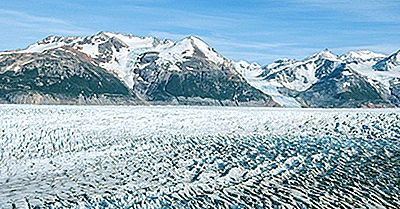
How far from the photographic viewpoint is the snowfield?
19016 millimetres

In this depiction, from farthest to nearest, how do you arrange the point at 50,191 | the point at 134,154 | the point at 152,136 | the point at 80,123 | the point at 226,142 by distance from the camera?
the point at 80,123
the point at 152,136
the point at 226,142
the point at 134,154
the point at 50,191

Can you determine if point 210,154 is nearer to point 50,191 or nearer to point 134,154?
point 134,154

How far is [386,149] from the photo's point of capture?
86.2ft

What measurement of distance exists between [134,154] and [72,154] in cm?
363

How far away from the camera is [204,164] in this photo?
82.9 feet

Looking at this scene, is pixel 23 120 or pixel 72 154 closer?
pixel 72 154

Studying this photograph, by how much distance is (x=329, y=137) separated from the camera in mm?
31078

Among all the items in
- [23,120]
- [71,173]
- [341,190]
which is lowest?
[23,120]

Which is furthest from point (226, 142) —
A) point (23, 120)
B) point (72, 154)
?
point (23, 120)

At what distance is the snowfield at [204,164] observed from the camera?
1902cm

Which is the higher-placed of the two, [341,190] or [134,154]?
[341,190]

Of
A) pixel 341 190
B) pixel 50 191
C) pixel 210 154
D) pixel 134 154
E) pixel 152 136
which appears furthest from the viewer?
pixel 152 136

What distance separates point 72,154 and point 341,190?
16.2m

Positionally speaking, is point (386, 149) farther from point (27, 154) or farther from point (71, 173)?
point (27, 154)
